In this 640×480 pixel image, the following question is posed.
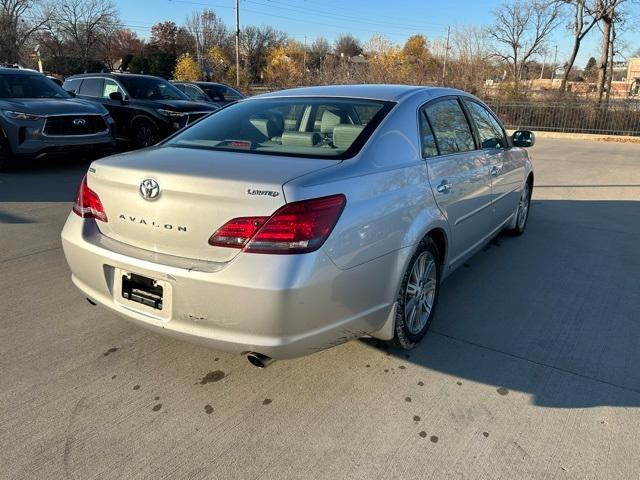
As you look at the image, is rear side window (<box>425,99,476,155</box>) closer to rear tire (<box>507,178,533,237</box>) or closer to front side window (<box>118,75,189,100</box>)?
rear tire (<box>507,178,533,237</box>)

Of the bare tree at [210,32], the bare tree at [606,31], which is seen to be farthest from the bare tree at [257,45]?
the bare tree at [606,31]

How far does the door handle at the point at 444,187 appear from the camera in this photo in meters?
3.18

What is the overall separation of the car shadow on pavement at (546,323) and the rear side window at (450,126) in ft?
3.82

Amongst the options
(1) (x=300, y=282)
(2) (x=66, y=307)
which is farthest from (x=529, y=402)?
(2) (x=66, y=307)

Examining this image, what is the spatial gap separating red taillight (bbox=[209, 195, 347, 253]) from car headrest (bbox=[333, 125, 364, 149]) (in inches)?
25.7

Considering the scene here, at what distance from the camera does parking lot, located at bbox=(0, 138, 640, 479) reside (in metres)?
2.22

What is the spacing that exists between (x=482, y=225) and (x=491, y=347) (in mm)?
1259

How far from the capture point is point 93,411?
2.51 meters

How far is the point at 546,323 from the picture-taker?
11.6ft

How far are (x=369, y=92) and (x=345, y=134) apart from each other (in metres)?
0.71

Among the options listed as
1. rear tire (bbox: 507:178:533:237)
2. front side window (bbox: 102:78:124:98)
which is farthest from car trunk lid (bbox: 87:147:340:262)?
front side window (bbox: 102:78:124:98)

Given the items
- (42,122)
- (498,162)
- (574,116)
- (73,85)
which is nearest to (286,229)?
(498,162)

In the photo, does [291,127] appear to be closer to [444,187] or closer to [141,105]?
[444,187]

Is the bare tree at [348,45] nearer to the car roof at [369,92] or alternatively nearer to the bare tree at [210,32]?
the bare tree at [210,32]
